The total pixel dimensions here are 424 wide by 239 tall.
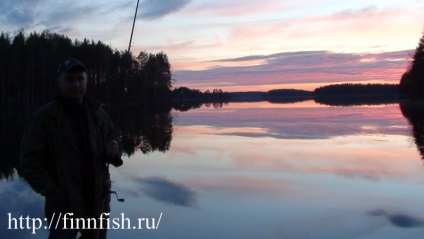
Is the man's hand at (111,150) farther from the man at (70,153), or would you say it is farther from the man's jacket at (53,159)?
the man's jacket at (53,159)

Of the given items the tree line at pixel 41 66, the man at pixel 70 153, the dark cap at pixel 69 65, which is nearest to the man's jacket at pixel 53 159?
the man at pixel 70 153

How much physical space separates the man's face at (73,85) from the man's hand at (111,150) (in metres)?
0.42

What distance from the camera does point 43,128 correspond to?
3711mm

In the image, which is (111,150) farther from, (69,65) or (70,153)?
(69,65)

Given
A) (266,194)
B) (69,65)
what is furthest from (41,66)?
(69,65)

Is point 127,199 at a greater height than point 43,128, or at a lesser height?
lesser

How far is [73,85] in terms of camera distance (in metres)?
3.84

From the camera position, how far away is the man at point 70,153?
3.71m

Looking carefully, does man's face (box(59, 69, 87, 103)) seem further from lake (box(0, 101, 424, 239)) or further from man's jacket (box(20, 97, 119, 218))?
lake (box(0, 101, 424, 239))

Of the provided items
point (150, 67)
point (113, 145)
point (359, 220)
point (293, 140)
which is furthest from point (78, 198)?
point (150, 67)

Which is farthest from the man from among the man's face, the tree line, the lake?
Answer: the tree line

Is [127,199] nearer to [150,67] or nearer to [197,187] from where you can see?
[197,187]

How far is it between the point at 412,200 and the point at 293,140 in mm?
10971

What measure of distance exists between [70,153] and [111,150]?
1.07 ft
